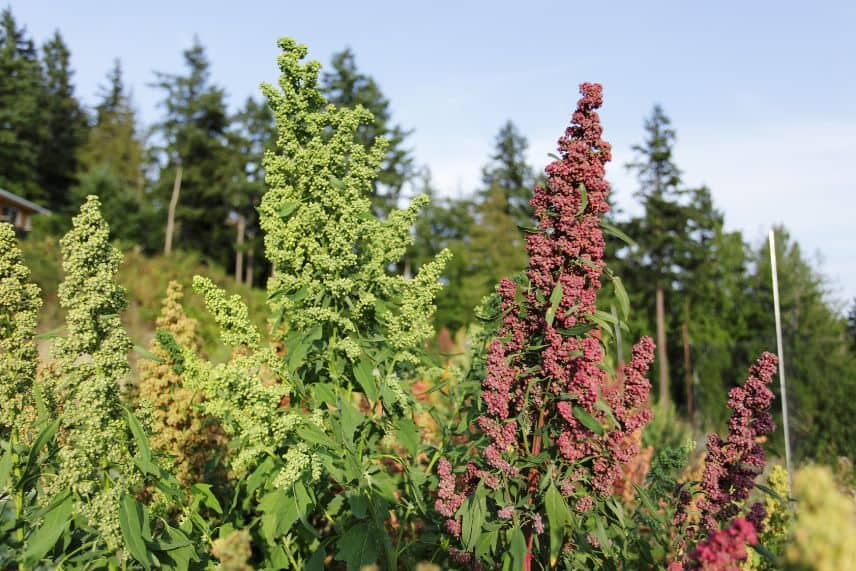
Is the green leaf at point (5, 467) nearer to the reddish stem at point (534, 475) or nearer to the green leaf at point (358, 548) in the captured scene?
the green leaf at point (358, 548)

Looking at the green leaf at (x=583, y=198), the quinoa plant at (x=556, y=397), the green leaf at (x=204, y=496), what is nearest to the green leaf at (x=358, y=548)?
the quinoa plant at (x=556, y=397)

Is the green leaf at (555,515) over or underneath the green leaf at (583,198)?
underneath

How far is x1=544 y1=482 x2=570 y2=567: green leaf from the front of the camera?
2.53 meters

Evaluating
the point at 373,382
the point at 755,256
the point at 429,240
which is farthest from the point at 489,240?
the point at 373,382

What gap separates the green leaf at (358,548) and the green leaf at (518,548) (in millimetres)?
706

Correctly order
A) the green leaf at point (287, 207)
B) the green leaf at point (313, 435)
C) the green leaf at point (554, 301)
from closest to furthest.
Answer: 1. the green leaf at point (554, 301)
2. the green leaf at point (313, 435)
3. the green leaf at point (287, 207)

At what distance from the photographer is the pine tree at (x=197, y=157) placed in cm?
3969

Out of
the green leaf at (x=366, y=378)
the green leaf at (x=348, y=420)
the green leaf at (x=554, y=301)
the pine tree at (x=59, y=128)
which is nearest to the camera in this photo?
the green leaf at (x=554, y=301)

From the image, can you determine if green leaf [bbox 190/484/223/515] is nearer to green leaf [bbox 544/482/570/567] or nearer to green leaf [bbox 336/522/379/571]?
green leaf [bbox 336/522/379/571]

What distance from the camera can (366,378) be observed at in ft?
10.7

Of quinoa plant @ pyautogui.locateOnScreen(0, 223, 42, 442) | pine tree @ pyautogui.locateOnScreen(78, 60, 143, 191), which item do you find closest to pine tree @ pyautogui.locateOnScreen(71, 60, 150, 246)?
pine tree @ pyautogui.locateOnScreen(78, 60, 143, 191)

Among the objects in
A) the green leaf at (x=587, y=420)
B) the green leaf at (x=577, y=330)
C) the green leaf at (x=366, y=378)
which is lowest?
the green leaf at (x=587, y=420)

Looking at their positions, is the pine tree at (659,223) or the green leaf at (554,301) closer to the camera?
the green leaf at (554,301)

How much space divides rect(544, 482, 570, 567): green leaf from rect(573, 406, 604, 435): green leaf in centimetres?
29
